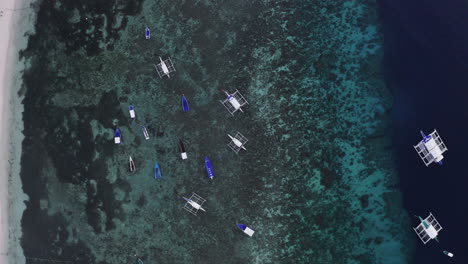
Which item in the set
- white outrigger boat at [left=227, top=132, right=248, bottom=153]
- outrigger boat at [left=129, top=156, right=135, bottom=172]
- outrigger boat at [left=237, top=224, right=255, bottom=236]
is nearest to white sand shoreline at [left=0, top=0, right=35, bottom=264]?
outrigger boat at [left=129, top=156, right=135, bottom=172]

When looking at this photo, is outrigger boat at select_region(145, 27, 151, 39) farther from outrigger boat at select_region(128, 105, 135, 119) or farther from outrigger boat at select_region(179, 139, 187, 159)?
outrigger boat at select_region(179, 139, 187, 159)

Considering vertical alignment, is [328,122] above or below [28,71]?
below

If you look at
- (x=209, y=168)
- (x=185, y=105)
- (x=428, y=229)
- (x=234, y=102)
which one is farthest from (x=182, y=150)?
(x=428, y=229)

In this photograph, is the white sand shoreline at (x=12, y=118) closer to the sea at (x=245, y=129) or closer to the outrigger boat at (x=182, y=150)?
the sea at (x=245, y=129)

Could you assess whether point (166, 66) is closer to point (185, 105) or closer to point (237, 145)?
point (185, 105)

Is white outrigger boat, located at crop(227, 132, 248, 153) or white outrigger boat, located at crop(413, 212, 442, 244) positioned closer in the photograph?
white outrigger boat, located at crop(413, 212, 442, 244)

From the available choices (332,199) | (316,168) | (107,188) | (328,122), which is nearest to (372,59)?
(328,122)

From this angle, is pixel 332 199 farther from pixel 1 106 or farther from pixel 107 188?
pixel 1 106
